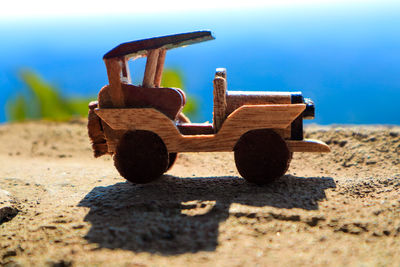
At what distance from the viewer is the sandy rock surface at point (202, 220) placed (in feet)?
7.90

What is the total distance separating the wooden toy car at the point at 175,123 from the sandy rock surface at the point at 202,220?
0.75 feet

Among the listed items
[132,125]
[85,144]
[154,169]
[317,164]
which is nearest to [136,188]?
[154,169]

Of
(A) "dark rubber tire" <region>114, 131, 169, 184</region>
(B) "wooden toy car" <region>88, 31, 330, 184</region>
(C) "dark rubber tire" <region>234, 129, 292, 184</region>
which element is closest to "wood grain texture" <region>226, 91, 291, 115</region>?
(B) "wooden toy car" <region>88, 31, 330, 184</region>

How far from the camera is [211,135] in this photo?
3.31 meters

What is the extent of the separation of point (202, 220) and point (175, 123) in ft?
3.11

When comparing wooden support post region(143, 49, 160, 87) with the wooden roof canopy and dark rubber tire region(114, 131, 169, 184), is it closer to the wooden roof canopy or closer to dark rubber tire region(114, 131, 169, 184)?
the wooden roof canopy

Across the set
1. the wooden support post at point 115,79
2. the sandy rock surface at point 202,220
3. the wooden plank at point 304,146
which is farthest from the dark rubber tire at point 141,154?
the wooden plank at point 304,146

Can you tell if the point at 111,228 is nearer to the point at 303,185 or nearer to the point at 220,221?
the point at 220,221

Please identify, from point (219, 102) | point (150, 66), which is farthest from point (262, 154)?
point (150, 66)

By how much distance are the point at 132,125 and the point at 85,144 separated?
2.87m

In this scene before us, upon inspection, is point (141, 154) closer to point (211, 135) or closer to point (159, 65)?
point (211, 135)

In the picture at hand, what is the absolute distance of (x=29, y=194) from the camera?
12.2 ft

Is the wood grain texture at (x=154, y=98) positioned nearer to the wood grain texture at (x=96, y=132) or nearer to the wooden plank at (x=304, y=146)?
the wood grain texture at (x=96, y=132)

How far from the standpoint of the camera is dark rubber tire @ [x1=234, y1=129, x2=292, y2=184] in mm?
3236
